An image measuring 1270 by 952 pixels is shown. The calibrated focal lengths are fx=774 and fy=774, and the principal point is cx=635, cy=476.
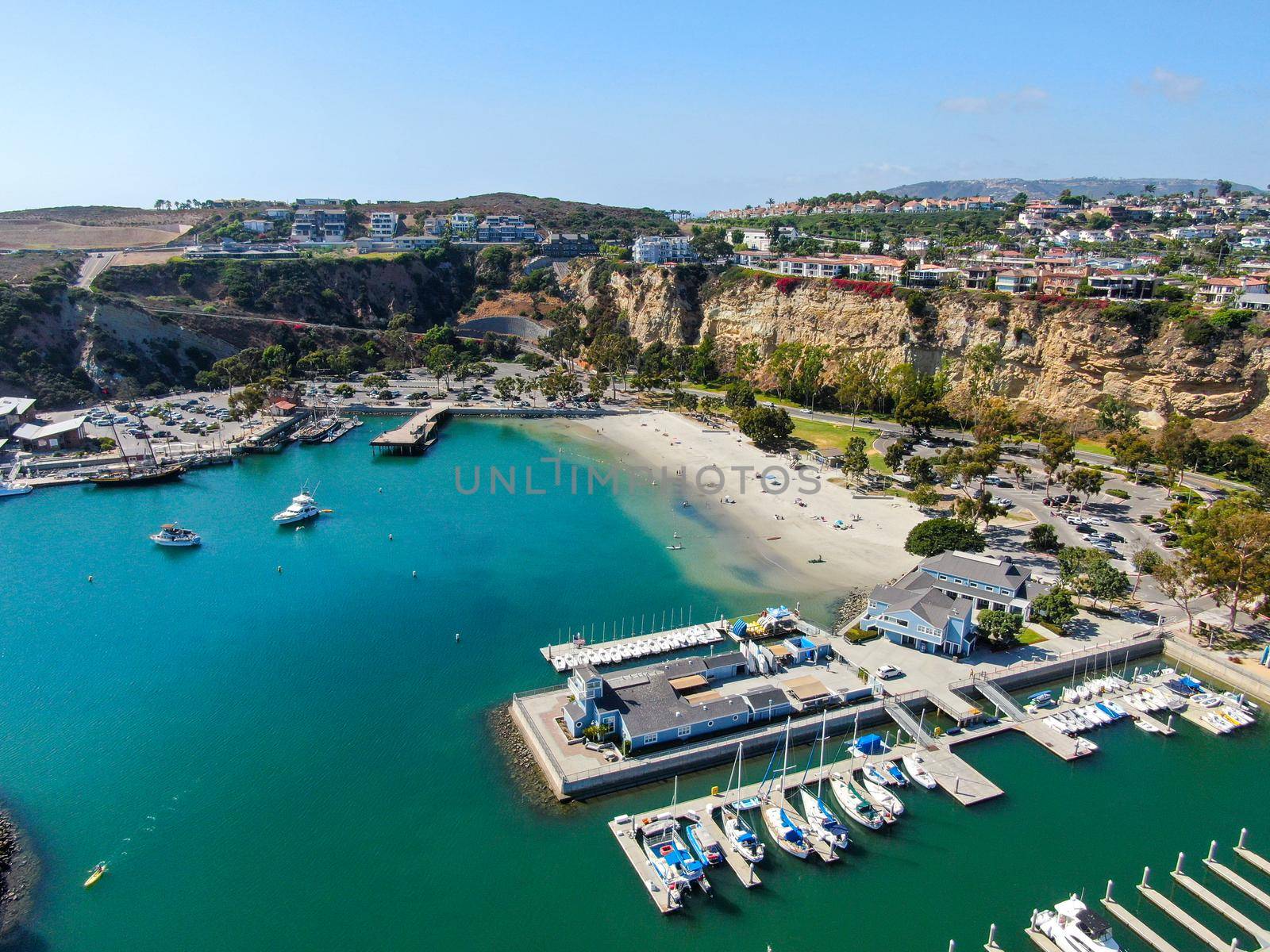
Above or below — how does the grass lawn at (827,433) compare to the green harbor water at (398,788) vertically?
above

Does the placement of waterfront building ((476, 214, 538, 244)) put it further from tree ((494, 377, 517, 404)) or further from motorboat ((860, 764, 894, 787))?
motorboat ((860, 764, 894, 787))

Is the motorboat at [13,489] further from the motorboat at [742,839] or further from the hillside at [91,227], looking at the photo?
the hillside at [91,227]

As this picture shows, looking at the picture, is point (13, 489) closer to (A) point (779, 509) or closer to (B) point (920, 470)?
(A) point (779, 509)

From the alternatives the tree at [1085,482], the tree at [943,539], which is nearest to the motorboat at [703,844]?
the tree at [943,539]

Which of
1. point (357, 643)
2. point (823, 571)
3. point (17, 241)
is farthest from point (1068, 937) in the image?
point (17, 241)

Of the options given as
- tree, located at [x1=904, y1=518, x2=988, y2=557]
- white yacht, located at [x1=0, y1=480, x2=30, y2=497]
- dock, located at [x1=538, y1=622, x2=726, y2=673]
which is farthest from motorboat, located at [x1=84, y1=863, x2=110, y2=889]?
white yacht, located at [x1=0, y1=480, x2=30, y2=497]

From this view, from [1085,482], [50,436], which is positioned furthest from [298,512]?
[1085,482]
